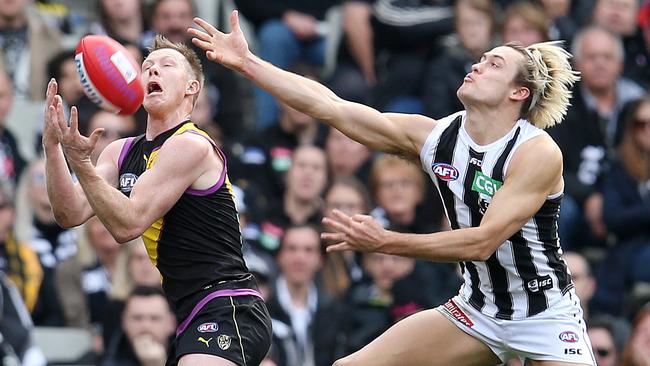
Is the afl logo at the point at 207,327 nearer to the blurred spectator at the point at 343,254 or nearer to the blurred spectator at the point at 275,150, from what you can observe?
the blurred spectator at the point at 343,254

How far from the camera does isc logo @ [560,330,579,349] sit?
777 centimetres

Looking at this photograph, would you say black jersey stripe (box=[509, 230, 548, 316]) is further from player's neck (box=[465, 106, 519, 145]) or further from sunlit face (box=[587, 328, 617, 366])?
sunlit face (box=[587, 328, 617, 366])

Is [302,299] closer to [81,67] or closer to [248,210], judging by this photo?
[248,210]

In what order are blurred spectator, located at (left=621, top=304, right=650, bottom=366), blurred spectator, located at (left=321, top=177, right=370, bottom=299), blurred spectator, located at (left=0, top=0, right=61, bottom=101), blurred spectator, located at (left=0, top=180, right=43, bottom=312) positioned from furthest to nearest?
blurred spectator, located at (left=0, top=0, right=61, bottom=101), blurred spectator, located at (left=321, top=177, right=370, bottom=299), blurred spectator, located at (left=0, top=180, right=43, bottom=312), blurred spectator, located at (left=621, top=304, right=650, bottom=366)

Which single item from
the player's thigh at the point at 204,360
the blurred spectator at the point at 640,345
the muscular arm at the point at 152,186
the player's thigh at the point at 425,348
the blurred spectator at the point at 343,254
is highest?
the muscular arm at the point at 152,186

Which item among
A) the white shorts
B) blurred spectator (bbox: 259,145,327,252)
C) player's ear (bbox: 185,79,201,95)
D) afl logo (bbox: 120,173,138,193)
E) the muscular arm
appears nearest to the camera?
the muscular arm

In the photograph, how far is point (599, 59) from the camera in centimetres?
1251

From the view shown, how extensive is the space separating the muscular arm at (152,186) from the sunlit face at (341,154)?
5335 millimetres

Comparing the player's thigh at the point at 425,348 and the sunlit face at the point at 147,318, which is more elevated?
the player's thigh at the point at 425,348

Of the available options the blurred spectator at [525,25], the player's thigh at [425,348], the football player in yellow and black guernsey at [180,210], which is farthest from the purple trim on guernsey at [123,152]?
the blurred spectator at [525,25]

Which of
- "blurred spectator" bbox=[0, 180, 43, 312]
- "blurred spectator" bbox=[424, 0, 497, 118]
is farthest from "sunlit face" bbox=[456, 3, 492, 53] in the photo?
"blurred spectator" bbox=[0, 180, 43, 312]

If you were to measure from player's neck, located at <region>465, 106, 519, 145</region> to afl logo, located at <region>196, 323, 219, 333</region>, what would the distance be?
1837 mm

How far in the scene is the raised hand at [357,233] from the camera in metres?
6.96

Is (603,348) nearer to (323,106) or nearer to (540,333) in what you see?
(540,333)
